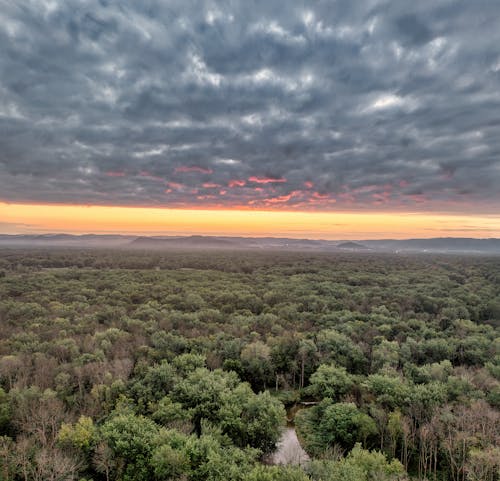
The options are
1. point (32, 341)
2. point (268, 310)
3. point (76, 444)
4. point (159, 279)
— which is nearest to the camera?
point (76, 444)

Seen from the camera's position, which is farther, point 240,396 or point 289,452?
point 240,396

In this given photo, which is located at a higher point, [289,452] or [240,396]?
[240,396]

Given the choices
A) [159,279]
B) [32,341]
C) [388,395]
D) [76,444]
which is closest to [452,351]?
[388,395]

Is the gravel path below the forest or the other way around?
below

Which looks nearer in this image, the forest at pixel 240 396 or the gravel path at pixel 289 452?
the forest at pixel 240 396

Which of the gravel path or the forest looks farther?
the gravel path

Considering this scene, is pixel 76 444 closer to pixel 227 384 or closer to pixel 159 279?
pixel 227 384

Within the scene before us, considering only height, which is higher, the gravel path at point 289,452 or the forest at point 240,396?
the forest at point 240,396

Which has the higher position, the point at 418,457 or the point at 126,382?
the point at 126,382
